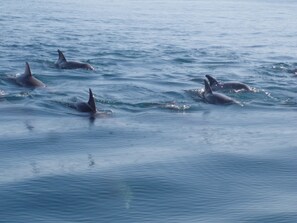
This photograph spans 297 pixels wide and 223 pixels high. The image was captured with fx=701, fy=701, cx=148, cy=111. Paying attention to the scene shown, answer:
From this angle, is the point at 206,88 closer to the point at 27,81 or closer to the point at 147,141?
the point at 27,81

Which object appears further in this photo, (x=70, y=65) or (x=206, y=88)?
(x=70, y=65)

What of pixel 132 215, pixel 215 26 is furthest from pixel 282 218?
pixel 215 26

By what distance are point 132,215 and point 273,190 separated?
246cm

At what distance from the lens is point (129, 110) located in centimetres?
1720

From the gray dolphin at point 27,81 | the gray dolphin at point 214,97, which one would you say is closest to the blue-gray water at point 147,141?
the gray dolphin at point 27,81

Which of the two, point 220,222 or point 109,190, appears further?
point 109,190

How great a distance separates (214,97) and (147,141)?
4.74m

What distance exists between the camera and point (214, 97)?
18141 mm

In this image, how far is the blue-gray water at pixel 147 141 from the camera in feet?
32.4

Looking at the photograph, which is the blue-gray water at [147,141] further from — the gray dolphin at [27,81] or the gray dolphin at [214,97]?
the gray dolphin at [214,97]

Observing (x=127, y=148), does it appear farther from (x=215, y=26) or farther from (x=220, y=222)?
(x=215, y=26)

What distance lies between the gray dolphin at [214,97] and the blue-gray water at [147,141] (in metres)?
0.42

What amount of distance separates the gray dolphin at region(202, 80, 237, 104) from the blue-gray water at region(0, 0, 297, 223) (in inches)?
16.6

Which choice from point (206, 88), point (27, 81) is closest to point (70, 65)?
point (27, 81)
